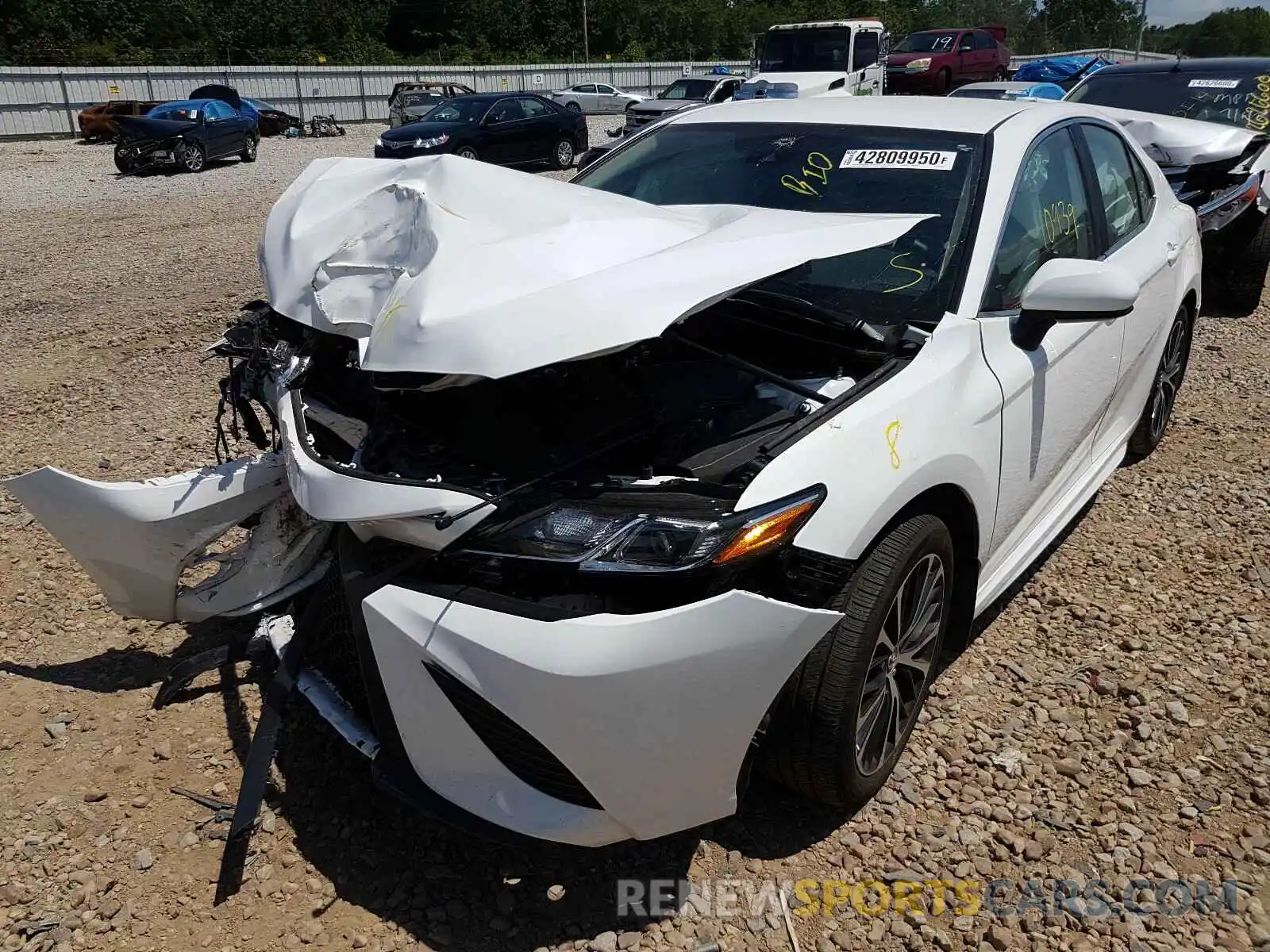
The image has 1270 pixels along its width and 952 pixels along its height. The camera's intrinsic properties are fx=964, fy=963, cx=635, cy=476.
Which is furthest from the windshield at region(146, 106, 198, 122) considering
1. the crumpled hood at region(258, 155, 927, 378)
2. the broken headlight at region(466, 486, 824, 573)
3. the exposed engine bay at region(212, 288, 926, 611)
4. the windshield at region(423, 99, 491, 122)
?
the broken headlight at region(466, 486, 824, 573)

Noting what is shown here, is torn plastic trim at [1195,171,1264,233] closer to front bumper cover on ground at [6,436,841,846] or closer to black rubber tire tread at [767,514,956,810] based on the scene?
black rubber tire tread at [767,514,956,810]

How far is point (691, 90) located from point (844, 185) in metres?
21.5

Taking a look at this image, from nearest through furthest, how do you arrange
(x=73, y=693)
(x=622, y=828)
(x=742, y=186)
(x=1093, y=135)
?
(x=622, y=828) < (x=73, y=693) < (x=742, y=186) < (x=1093, y=135)

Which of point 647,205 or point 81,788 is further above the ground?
point 647,205

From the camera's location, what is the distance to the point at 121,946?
2.23 m

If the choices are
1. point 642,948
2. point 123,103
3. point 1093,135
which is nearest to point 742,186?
point 1093,135

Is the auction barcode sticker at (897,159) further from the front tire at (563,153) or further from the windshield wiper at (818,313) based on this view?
the front tire at (563,153)

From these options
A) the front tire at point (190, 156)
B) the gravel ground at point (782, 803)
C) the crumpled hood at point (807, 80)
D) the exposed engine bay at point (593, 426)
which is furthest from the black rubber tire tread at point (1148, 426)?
the front tire at point (190, 156)

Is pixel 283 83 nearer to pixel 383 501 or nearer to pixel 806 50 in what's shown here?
pixel 806 50

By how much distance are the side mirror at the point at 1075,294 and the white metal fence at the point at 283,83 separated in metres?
34.5

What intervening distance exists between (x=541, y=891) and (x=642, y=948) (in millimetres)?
288

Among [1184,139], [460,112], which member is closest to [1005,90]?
[1184,139]

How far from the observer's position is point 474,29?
2132 inches

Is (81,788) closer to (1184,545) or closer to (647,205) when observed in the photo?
(647,205)
